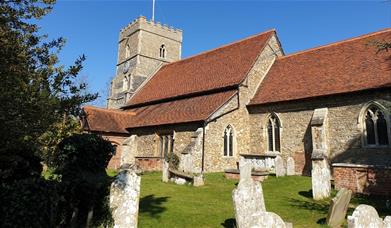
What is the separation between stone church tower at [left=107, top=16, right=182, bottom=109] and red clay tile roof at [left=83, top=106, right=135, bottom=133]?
6672 millimetres

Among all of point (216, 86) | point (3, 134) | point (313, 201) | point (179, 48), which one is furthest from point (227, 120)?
point (179, 48)

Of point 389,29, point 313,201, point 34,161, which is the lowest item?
point 313,201

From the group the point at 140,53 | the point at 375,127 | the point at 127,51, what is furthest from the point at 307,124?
the point at 127,51

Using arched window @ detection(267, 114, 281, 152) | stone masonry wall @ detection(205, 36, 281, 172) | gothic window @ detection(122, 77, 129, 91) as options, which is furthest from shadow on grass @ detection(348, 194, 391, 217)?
gothic window @ detection(122, 77, 129, 91)

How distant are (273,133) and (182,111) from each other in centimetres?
595

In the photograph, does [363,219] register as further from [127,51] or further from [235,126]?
[127,51]

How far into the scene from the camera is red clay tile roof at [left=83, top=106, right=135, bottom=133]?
22.5 m

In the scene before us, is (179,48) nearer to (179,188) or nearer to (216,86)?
(216,86)

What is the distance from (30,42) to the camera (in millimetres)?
7766

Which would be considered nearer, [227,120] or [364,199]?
[364,199]

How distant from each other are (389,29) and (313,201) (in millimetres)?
13005

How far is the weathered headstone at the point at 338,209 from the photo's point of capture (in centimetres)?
766

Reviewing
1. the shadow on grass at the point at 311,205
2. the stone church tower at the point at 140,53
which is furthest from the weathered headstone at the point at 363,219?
the stone church tower at the point at 140,53

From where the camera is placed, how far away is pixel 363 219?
5570 millimetres
